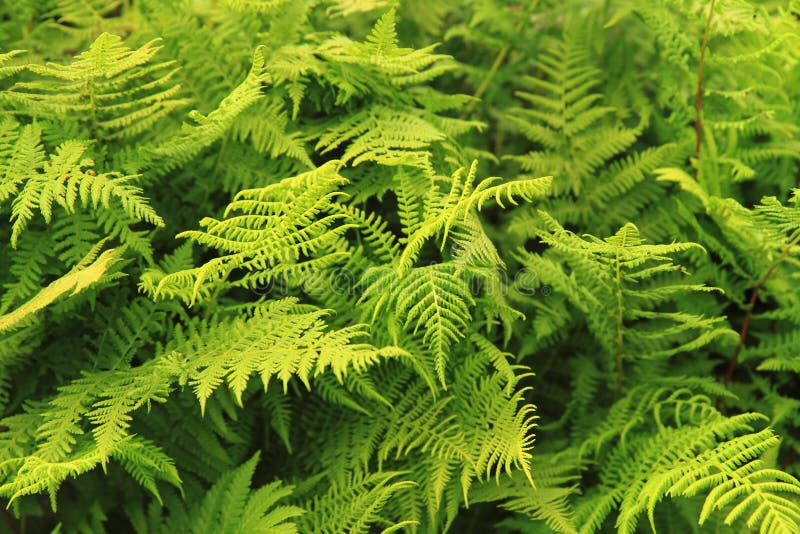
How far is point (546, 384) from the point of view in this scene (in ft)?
5.57

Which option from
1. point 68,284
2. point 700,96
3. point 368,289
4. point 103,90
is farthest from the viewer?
point 700,96

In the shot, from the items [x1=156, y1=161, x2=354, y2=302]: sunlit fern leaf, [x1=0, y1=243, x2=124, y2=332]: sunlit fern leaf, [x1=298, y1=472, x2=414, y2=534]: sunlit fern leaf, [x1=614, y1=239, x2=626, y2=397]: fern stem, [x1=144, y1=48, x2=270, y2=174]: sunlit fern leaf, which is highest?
[x1=144, y1=48, x2=270, y2=174]: sunlit fern leaf

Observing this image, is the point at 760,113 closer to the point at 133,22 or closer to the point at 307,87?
the point at 307,87

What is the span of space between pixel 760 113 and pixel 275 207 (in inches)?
47.0

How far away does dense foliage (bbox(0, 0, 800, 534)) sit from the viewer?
1249 millimetres

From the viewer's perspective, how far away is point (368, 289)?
129cm

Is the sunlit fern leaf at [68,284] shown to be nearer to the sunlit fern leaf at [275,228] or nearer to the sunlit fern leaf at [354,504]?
the sunlit fern leaf at [275,228]

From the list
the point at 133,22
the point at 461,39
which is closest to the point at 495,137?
the point at 461,39

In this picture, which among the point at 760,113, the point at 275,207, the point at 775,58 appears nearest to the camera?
the point at 275,207

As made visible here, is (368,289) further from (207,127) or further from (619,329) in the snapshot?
(619,329)

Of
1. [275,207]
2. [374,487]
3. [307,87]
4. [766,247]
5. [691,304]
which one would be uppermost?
[307,87]

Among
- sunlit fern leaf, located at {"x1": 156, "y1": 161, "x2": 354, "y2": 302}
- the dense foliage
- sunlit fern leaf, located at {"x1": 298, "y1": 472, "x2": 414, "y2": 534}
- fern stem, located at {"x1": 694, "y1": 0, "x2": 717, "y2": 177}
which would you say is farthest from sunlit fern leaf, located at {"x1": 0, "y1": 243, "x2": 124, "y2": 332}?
fern stem, located at {"x1": 694, "y1": 0, "x2": 717, "y2": 177}

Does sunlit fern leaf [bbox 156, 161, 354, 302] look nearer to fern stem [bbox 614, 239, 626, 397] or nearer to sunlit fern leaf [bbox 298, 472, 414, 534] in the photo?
sunlit fern leaf [bbox 298, 472, 414, 534]

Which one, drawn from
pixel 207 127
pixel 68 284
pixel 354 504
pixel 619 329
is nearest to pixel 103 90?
pixel 207 127
